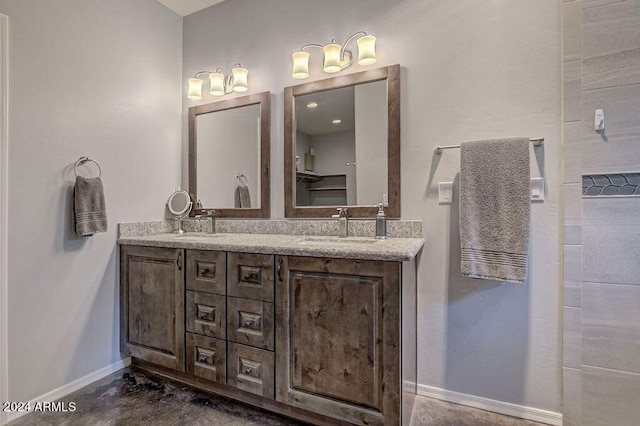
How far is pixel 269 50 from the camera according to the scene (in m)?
2.22

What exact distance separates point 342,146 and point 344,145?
15 millimetres

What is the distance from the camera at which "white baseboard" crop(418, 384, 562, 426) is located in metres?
1.53

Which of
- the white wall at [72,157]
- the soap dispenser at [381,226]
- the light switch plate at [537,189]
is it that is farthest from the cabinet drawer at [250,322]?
the light switch plate at [537,189]

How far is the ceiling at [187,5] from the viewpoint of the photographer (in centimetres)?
237

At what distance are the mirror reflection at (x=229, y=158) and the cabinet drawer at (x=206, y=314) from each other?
2.43 feet

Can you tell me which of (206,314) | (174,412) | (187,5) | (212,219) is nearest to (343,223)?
(206,314)

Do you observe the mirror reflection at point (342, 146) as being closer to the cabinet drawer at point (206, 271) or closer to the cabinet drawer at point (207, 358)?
the cabinet drawer at point (206, 271)

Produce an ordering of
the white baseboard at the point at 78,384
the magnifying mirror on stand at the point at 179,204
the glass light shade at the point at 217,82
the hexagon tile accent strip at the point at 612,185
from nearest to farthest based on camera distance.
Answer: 1. the hexagon tile accent strip at the point at 612,185
2. the white baseboard at the point at 78,384
3. the glass light shade at the point at 217,82
4. the magnifying mirror on stand at the point at 179,204

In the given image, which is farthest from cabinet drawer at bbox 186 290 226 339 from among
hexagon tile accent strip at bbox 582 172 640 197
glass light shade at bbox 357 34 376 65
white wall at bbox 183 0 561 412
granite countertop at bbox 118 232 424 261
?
hexagon tile accent strip at bbox 582 172 640 197

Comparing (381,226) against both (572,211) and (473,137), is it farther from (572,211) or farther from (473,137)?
(572,211)

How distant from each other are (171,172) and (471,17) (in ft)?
7.37

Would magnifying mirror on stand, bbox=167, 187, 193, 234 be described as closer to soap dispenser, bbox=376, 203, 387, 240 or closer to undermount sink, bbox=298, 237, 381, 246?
undermount sink, bbox=298, 237, 381, 246

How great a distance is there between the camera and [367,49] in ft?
6.00

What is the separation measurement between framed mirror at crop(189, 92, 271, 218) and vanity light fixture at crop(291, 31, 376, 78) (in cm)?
34
